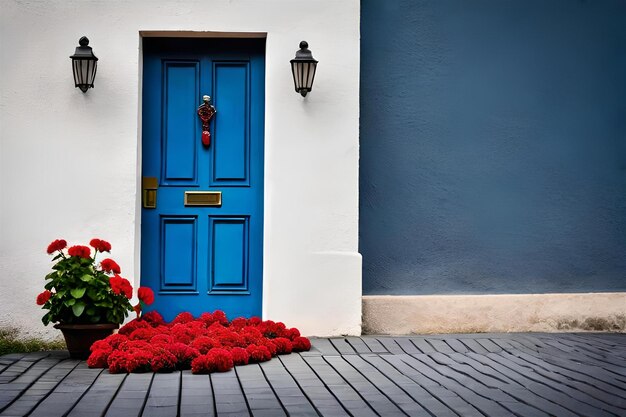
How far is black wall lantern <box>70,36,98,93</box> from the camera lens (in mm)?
7340

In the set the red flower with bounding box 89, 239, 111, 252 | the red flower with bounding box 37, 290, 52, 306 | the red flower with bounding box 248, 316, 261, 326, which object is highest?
the red flower with bounding box 89, 239, 111, 252

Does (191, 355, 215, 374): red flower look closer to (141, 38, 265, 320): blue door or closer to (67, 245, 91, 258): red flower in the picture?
(67, 245, 91, 258): red flower

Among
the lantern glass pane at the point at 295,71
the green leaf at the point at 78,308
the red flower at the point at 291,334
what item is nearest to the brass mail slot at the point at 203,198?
the lantern glass pane at the point at 295,71

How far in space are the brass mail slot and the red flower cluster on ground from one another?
1.02 metres

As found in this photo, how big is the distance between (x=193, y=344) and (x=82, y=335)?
3.02ft

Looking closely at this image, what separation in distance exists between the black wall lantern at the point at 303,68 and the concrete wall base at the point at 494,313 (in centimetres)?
203

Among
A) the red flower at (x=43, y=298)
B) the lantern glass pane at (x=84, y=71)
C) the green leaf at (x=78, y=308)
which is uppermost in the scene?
the lantern glass pane at (x=84, y=71)

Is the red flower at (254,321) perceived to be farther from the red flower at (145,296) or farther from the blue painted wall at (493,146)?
the blue painted wall at (493,146)

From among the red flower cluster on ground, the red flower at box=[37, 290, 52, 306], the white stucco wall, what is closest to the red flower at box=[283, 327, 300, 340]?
the red flower cluster on ground

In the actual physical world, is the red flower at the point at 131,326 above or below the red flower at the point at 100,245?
below

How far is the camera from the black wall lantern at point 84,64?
7.34 meters

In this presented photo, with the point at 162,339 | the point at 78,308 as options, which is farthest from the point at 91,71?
the point at 162,339

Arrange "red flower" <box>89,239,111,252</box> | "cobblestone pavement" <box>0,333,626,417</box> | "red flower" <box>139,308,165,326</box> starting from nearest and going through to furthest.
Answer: "cobblestone pavement" <box>0,333,626,417</box> < "red flower" <box>89,239,111,252</box> < "red flower" <box>139,308,165,326</box>

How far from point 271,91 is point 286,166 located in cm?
70
